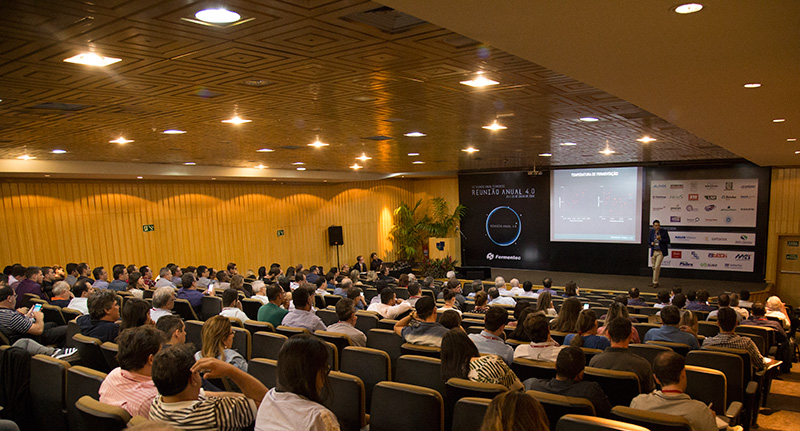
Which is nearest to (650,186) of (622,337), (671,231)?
(671,231)

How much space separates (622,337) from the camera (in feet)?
13.5

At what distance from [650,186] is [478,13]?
15106 millimetres

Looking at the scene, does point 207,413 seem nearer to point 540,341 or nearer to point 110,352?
point 110,352

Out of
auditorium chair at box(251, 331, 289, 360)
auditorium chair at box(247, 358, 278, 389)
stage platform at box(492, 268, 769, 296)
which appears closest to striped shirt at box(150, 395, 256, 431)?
auditorium chair at box(247, 358, 278, 389)

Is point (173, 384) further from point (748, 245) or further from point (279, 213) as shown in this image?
point (748, 245)

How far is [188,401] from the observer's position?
2422mm

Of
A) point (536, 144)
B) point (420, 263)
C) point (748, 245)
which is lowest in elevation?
point (420, 263)

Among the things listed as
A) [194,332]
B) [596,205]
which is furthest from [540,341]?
[596,205]

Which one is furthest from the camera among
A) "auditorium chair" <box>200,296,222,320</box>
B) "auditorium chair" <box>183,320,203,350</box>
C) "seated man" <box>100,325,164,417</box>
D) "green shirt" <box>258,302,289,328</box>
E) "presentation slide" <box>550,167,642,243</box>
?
"presentation slide" <box>550,167,642,243</box>

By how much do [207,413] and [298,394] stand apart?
19.4 inches

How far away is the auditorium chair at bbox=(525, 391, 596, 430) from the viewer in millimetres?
2811

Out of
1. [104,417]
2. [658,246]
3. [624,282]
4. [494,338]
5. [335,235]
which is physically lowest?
[624,282]

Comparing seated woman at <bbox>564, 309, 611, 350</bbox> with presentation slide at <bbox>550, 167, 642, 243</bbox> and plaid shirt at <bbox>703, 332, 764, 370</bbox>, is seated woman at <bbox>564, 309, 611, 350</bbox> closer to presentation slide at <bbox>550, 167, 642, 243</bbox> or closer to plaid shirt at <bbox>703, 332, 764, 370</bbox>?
plaid shirt at <bbox>703, 332, 764, 370</bbox>

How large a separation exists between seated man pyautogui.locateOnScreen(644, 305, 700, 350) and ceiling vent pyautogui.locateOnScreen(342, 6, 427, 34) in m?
3.96
